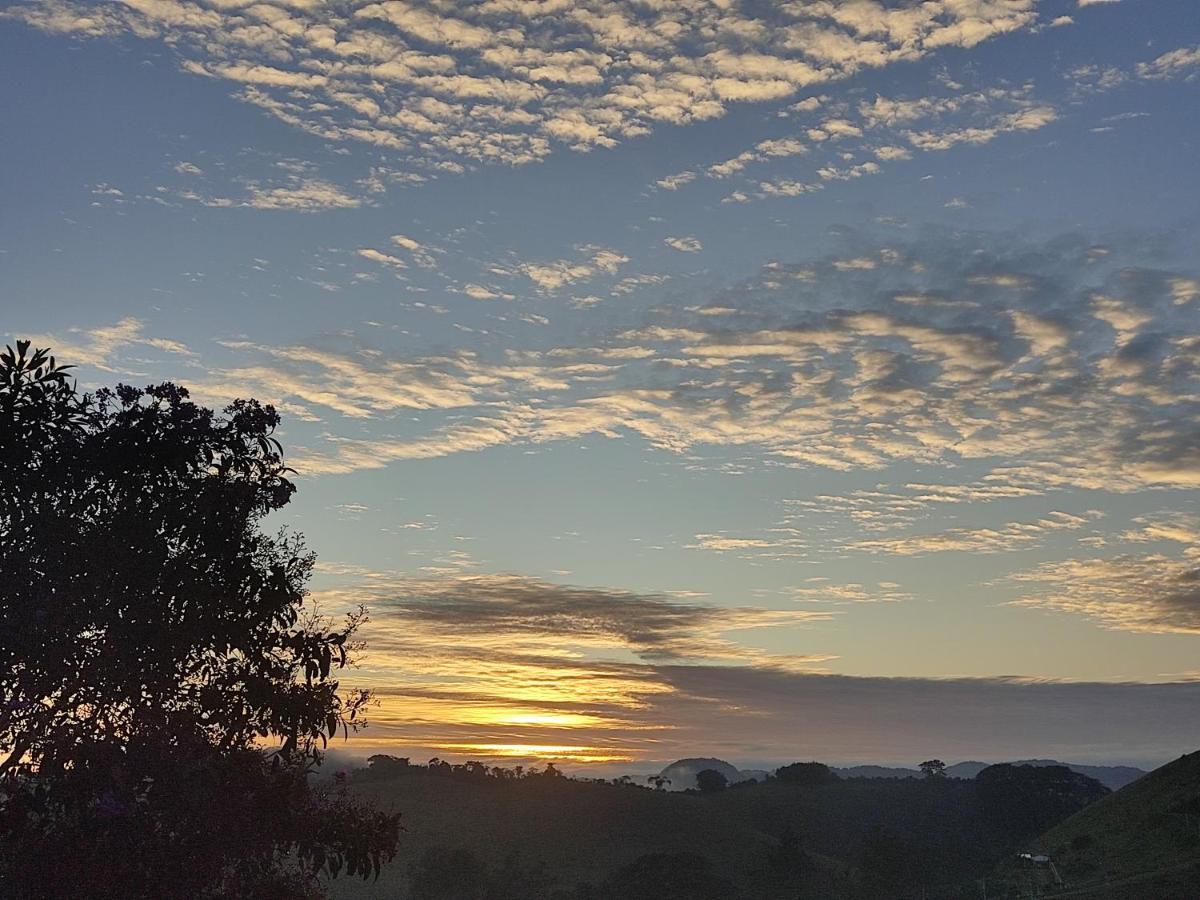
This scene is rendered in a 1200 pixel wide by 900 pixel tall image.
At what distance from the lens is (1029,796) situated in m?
168

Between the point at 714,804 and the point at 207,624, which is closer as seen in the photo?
the point at 207,624

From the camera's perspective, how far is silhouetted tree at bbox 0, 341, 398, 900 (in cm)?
1714

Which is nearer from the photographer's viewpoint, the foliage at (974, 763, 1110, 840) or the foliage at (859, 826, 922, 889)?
the foliage at (859, 826, 922, 889)

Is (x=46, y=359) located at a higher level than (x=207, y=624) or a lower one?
higher

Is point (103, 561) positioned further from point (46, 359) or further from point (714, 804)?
point (714, 804)

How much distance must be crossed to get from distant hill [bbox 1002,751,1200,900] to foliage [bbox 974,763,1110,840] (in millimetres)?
54030

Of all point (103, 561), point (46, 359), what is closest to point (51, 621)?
point (103, 561)

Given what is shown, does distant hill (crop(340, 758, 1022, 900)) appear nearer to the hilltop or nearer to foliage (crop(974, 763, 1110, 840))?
the hilltop

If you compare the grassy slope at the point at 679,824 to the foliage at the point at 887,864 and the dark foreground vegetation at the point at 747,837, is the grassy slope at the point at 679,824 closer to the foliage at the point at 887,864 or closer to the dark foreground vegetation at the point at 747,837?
the dark foreground vegetation at the point at 747,837

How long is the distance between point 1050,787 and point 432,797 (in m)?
94.6

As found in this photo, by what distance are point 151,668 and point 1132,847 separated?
9466cm

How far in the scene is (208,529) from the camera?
19.4m

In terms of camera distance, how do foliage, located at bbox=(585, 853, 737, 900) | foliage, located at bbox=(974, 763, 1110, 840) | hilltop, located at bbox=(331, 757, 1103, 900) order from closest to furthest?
foliage, located at bbox=(585, 853, 737, 900) → hilltop, located at bbox=(331, 757, 1103, 900) → foliage, located at bbox=(974, 763, 1110, 840)

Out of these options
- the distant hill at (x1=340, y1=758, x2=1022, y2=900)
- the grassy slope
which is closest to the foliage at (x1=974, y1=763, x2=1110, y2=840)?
the distant hill at (x1=340, y1=758, x2=1022, y2=900)
